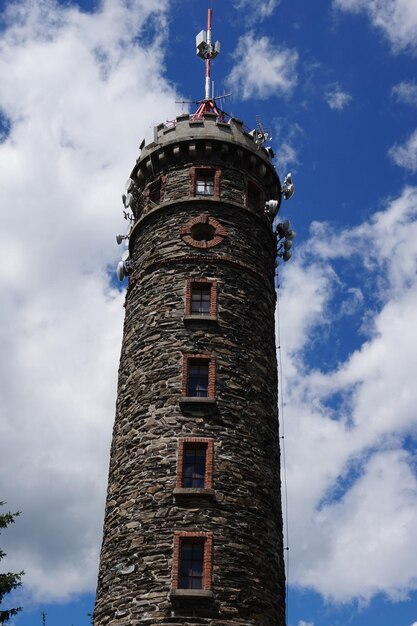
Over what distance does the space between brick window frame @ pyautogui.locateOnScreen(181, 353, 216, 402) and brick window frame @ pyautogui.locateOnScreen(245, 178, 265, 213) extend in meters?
7.14

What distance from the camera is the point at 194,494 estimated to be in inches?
849

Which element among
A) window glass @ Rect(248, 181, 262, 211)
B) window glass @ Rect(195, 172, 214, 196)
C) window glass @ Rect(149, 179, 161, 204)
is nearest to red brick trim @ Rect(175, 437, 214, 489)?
window glass @ Rect(195, 172, 214, 196)

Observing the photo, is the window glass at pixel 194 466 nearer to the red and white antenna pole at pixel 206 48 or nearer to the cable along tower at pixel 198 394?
the cable along tower at pixel 198 394

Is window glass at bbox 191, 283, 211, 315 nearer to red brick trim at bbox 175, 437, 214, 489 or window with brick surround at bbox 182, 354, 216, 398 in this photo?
window with brick surround at bbox 182, 354, 216, 398

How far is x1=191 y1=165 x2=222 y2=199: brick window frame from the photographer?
27869 mm

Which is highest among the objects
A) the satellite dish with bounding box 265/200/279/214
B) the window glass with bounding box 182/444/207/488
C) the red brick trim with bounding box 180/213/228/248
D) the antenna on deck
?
the antenna on deck

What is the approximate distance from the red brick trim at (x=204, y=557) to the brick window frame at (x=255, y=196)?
1269 cm

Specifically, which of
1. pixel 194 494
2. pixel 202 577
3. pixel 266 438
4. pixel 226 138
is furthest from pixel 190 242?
pixel 202 577

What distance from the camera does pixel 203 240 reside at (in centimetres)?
2692

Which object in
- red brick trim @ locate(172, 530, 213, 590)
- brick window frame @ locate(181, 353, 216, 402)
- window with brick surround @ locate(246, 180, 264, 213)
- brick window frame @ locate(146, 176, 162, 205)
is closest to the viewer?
red brick trim @ locate(172, 530, 213, 590)

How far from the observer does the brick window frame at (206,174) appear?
27869mm

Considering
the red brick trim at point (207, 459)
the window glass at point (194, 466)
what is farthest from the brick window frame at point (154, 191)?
the window glass at point (194, 466)

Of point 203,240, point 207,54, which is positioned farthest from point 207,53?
point 203,240

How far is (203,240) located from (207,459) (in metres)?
8.25
